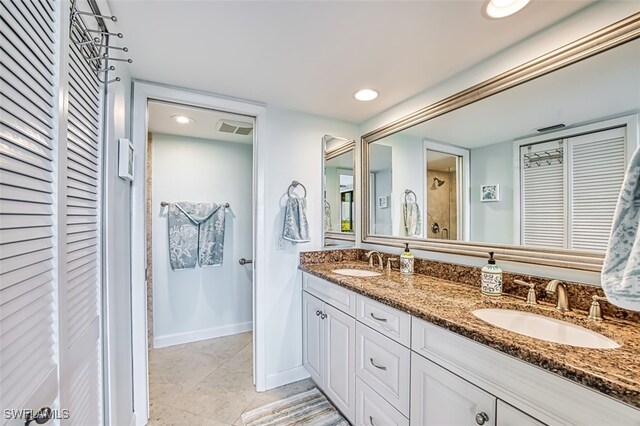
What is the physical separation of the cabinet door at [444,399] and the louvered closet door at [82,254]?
123cm

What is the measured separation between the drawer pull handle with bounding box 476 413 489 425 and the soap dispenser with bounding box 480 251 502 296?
61cm

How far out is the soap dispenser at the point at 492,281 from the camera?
1.37 meters

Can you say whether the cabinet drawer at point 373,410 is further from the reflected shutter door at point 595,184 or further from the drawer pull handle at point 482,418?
the reflected shutter door at point 595,184

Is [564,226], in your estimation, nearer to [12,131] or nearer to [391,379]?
[391,379]

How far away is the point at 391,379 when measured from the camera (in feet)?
4.35

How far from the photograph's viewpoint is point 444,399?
1057 millimetres

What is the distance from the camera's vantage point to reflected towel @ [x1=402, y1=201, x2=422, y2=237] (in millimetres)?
2023

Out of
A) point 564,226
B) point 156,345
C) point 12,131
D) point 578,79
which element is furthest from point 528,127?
point 156,345

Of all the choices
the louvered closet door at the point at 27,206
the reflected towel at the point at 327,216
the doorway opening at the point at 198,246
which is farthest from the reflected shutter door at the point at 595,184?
the doorway opening at the point at 198,246

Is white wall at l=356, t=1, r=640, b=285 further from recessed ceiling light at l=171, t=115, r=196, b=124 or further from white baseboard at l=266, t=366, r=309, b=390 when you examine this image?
recessed ceiling light at l=171, t=115, r=196, b=124

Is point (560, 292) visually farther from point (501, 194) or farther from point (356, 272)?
point (356, 272)

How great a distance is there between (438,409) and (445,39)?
64.8 inches

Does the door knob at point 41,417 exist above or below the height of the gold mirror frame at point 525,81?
below

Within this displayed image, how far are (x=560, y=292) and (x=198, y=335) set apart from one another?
3062mm
